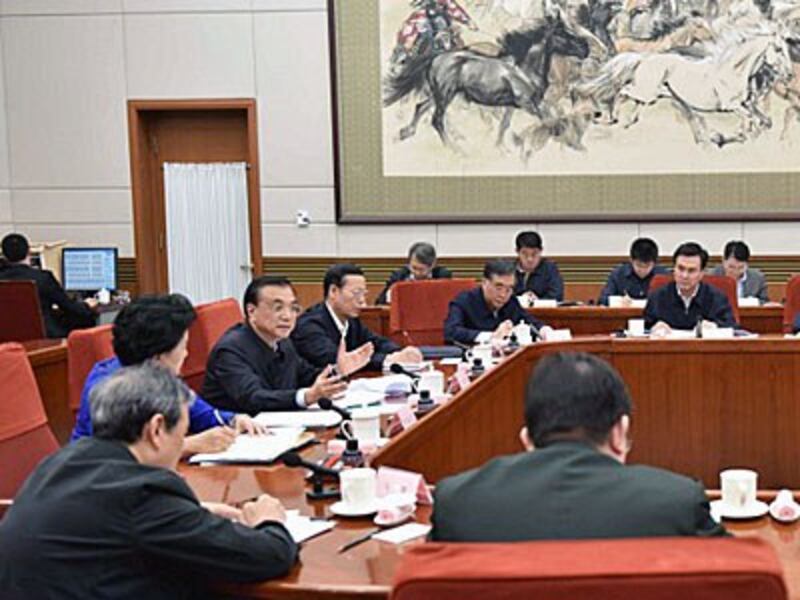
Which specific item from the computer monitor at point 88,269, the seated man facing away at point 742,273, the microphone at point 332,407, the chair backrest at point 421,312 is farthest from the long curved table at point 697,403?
the computer monitor at point 88,269

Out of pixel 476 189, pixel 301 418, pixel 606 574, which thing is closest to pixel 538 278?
pixel 476 189

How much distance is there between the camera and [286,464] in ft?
8.52

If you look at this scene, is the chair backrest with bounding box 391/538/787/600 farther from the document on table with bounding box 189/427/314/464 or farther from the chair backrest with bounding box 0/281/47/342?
the chair backrest with bounding box 0/281/47/342

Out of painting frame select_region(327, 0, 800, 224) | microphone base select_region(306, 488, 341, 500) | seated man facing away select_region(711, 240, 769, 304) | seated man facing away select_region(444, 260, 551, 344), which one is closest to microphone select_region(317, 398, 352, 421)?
microphone base select_region(306, 488, 341, 500)

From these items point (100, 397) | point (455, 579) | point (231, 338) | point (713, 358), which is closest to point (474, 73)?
point (713, 358)

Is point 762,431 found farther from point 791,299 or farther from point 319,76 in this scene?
point 319,76

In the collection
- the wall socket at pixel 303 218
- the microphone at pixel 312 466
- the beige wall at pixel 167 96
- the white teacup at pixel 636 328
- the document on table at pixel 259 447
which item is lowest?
the document on table at pixel 259 447

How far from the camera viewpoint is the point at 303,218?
305 inches

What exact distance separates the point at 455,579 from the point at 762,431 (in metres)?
3.43

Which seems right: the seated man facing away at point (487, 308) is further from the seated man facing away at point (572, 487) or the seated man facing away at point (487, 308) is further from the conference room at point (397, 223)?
the seated man facing away at point (572, 487)

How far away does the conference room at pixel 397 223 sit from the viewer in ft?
12.0

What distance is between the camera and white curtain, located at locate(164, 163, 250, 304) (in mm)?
7941

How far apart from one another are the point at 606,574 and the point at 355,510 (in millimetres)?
1027

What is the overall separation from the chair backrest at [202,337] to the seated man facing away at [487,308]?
1250mm
